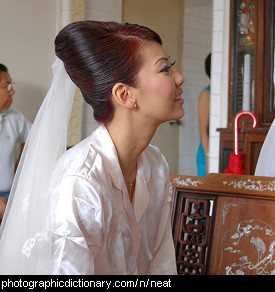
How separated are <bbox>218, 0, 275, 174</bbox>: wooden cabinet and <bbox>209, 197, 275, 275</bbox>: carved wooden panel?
69.4 inches

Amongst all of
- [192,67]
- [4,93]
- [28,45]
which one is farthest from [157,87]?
[192,67]

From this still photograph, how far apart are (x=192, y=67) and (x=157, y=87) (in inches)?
168

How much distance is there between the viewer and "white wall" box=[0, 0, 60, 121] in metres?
3.71

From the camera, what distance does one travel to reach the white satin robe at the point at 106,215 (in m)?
1.09

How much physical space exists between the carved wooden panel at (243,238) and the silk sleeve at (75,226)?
0.42 m

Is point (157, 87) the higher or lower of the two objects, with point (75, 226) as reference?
higher

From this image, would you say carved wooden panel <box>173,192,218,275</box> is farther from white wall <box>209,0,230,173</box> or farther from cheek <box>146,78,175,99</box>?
white wall <box>209,0,230,173</box>

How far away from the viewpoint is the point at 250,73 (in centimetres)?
345

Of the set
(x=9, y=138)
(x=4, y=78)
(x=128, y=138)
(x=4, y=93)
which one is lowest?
(x=9, y=138)

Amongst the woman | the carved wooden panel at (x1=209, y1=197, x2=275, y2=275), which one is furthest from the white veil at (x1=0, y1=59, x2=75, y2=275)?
the carved wooden panel at (x1=209, y1=197, x2=275, y2=275)

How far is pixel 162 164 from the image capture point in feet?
5.00

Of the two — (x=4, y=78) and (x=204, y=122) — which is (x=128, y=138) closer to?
(x=4, y=78)

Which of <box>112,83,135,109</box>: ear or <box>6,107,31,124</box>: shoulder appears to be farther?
<box>6,107,31,124</box>: shoulder

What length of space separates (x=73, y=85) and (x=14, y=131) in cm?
209
